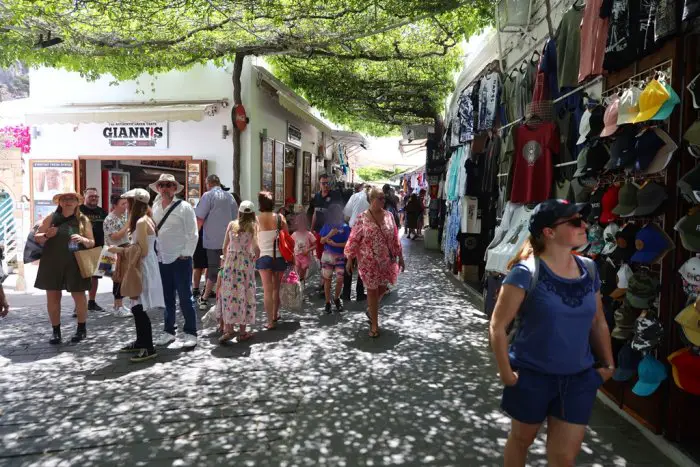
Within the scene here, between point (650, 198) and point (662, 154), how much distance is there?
0.95 ft

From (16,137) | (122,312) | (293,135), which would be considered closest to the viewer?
(122,312)

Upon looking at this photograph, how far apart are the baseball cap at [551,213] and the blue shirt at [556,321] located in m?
0.18

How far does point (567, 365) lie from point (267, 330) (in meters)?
4.62

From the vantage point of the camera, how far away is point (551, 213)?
2.57 meters

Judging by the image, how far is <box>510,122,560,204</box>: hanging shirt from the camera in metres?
5.21

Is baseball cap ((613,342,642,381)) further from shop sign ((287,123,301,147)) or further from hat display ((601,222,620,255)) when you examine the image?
shop sign ((287,123,301,147))

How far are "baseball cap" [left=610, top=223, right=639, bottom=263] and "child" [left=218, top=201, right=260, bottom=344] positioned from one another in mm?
3771

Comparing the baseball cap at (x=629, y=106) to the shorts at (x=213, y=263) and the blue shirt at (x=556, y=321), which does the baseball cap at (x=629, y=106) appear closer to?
the blue shirt at (x=556, y=321)

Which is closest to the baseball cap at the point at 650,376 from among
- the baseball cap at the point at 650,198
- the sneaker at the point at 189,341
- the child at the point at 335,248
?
the baseball cap at the point at 650,198

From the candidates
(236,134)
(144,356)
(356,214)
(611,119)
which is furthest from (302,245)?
(611,119)

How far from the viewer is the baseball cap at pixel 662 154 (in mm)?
3316

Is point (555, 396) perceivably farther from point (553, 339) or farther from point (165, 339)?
point (165, 339)

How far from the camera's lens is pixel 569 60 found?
4801 millimetres

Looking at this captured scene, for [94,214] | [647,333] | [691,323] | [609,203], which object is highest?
[609,203]
